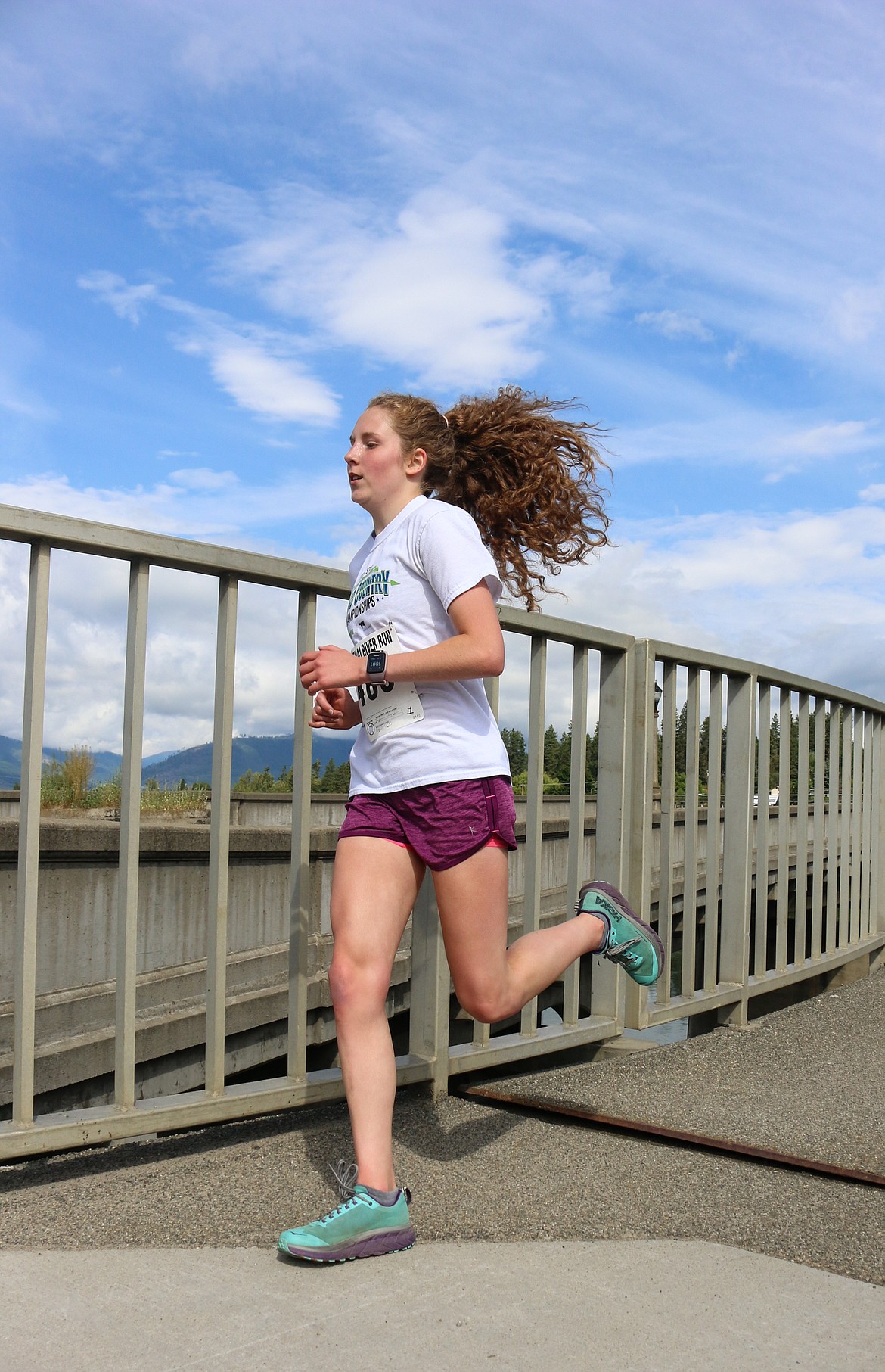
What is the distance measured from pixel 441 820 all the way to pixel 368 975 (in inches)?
13.5

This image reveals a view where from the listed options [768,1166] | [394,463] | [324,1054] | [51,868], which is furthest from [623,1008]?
[324,1054]

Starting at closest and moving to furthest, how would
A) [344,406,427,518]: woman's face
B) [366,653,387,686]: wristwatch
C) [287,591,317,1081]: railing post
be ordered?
[366,653,387,686]: wristwatch, [344,406,427,518]: woman's face, [287,591,317,1081]: railing post

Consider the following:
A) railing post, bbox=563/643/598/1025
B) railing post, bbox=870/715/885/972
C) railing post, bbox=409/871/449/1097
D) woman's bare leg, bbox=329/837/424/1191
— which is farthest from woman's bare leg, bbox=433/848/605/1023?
railing post, bbox=870/715/885/972

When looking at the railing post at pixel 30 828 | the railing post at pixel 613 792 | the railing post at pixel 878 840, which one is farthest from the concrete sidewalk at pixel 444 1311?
the railing post at pixel 878 840

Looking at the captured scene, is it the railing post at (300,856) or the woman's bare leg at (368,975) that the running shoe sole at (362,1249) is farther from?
the railing post at (300,856)

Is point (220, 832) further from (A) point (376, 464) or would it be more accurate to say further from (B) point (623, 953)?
(B) point (623, 953)

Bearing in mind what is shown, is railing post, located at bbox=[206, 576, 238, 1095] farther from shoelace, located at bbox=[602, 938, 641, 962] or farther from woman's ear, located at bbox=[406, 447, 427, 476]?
shoelace, located at bbox=[602, 938, 641, 962]

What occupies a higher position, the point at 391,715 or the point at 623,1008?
the point at 391,715

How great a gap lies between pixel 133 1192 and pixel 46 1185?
20cm

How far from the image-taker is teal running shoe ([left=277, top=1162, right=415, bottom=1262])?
198cm

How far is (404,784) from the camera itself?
238 centimetres

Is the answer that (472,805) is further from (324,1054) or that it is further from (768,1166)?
(324,1054)

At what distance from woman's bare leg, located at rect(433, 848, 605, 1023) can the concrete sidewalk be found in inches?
20.5

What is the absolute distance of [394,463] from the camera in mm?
2662
